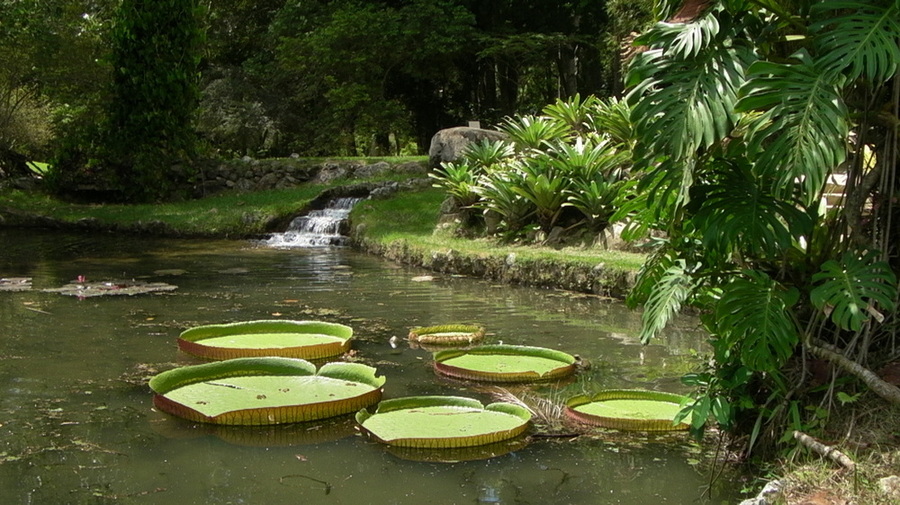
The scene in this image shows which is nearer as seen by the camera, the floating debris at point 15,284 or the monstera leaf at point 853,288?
the monstera leaf at point 853,288

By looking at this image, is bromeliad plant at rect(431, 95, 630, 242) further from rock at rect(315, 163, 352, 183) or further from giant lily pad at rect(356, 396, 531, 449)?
rock at rect(315, 163, 352, 183)

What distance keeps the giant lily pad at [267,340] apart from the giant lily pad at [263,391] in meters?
0.74

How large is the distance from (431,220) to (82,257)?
533cm

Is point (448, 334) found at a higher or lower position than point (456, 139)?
lower

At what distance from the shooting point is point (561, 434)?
15.9 ft

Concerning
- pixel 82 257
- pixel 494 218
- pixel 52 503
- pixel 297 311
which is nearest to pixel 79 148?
pixel 82 257

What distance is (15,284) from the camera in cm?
999

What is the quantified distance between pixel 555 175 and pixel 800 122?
330 inches

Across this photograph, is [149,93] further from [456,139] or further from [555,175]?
[555,175]

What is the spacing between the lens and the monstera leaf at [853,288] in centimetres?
345

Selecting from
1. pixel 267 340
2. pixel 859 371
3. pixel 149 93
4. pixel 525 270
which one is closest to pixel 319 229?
pixel 149 93

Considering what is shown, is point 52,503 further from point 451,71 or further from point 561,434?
point 451,71

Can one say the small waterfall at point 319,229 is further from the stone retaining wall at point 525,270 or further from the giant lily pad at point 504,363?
the giant lily pad at point 504,363

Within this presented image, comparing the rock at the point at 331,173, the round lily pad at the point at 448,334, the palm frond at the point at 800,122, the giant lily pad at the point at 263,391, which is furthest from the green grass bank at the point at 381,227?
the palm frond at the point at 800,122
